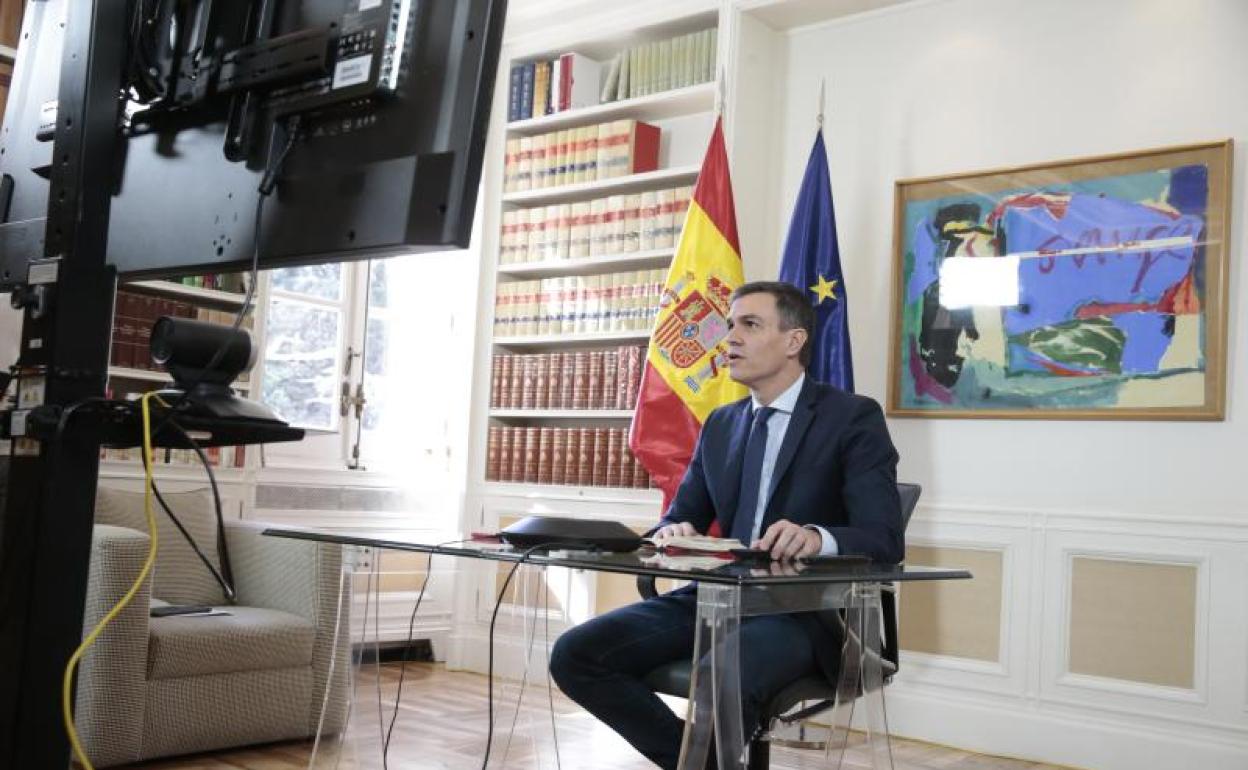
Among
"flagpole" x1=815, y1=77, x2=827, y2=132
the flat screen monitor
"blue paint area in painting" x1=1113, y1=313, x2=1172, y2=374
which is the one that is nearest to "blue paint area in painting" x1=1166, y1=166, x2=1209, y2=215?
"blue paint area in painting" x1=1113, y1=313, x2=1172, y2=374

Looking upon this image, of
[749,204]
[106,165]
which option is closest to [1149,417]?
[749,204]

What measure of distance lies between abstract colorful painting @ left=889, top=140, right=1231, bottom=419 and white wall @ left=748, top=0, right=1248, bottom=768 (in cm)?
6

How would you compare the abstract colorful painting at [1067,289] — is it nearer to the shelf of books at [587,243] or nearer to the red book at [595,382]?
the shelf of books at [587,243]

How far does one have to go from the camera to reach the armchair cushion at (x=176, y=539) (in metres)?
3.50

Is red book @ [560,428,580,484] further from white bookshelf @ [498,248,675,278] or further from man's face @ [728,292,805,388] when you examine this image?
man's face @ [728,292,805,388]

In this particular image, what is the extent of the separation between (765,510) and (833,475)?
0.51 ft

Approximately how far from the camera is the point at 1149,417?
11.8 ft

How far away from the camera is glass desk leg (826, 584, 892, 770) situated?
200cm

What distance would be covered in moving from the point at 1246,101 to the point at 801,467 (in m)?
2.12

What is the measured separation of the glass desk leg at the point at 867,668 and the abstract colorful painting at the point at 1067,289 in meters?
1.96

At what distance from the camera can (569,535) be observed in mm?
1833

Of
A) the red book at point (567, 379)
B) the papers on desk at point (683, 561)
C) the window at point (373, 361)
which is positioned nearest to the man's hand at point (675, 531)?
the papers on desk at point (683, 561)

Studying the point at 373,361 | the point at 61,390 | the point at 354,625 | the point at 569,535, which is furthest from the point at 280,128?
the point at 373,361

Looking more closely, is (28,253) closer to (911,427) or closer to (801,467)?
(801,467)
